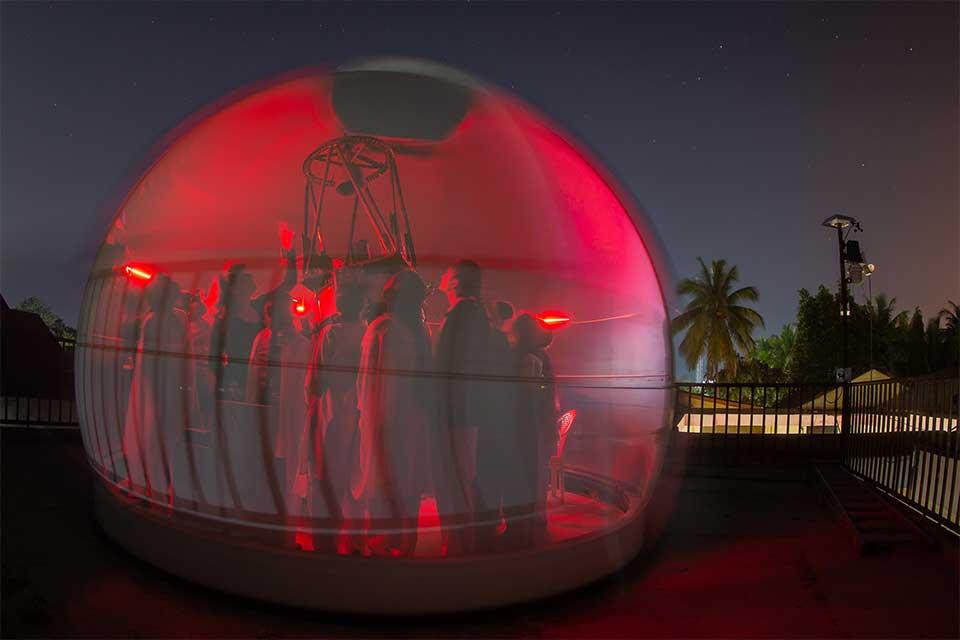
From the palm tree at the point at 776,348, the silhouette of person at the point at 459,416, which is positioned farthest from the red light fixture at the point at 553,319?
the palm tree at the point at 776,348

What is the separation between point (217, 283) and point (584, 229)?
2674 mm

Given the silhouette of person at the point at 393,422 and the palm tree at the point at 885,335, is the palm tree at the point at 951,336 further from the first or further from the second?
the silhouette of person at the point at 393,422

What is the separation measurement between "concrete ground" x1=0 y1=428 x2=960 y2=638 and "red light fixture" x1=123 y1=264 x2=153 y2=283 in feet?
6.66

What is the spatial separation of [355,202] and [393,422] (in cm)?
185

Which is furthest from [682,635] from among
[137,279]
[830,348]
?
[830,348]

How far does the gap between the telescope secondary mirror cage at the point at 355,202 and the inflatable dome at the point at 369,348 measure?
21 millimetres

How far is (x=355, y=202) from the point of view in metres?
5.18

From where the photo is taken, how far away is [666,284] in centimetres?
579

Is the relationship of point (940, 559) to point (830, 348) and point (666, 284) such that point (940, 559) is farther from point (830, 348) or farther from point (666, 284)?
point (830, 348)

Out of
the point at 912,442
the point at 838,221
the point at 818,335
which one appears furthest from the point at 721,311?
the point at 912,442

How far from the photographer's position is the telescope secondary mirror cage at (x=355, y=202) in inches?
174

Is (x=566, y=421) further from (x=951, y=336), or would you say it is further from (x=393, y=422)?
→ (x=951, y=336)

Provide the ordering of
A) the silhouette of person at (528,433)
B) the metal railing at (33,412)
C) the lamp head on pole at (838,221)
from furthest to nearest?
the lamp head on pole at (838,221) < the metal railing at (33,412) < the silhouette of person at (528,433)

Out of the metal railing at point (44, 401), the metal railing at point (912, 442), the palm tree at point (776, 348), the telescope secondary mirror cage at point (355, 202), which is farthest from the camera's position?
the palm tree at point (776, 348)
